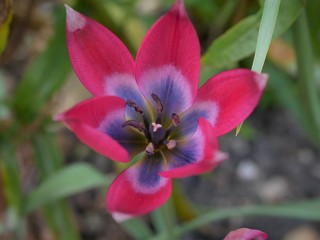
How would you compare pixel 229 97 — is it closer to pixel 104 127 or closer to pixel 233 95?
pixel 233 95

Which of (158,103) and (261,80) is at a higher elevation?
(261,80)

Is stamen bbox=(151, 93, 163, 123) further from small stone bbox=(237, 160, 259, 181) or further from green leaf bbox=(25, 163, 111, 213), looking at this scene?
small stone bbox=(237, 160, 259, 181)

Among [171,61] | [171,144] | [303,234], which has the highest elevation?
[171,61]

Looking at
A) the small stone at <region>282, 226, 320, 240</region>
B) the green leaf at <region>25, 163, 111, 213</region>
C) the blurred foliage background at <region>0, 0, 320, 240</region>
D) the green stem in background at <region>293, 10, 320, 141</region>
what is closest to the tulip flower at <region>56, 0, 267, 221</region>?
the blurred foliage background at <region>0, 0, 320, 240</region>

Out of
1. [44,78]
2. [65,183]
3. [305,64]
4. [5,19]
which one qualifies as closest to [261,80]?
[305,64]

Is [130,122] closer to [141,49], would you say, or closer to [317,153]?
[141,49]

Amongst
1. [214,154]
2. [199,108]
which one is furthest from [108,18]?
[214,154]

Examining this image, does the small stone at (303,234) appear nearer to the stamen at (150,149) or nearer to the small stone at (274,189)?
the small stone at (274,189)

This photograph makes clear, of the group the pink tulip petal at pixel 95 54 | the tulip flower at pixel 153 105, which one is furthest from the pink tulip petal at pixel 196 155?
the pink tulip petal at pixel 95 54

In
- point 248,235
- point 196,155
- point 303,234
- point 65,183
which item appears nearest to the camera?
point 248,235
